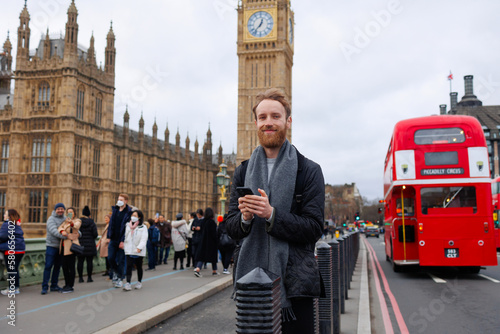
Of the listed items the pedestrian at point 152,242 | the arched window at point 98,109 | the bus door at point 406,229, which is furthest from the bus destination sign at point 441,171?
the arched window at point 98,109

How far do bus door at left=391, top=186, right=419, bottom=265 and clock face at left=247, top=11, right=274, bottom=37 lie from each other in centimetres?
5677

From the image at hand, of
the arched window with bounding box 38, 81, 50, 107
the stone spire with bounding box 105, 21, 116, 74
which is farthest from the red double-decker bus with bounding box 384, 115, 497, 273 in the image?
the stone spire with bounding box 105, 21, 116, 74

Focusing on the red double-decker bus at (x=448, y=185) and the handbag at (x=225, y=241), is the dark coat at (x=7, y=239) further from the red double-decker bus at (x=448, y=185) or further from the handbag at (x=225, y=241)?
the red double-decker bus at (x=448, y=185)

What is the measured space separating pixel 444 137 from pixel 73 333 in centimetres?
915

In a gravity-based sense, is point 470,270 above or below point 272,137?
below

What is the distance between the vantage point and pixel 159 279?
10438 mm

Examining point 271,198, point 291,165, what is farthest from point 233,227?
point 291,165

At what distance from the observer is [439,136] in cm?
1045

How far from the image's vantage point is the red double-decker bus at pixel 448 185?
10281 millimetres

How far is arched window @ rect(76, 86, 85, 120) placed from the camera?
34.5m

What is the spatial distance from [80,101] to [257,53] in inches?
1385

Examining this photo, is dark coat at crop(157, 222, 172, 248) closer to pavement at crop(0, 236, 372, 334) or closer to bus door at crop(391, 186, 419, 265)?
pavement at crop(0, 236, 372, 334)

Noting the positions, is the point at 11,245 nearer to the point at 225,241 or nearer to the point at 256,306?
the point at 225,241

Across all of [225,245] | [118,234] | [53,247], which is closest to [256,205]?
[53,247]
